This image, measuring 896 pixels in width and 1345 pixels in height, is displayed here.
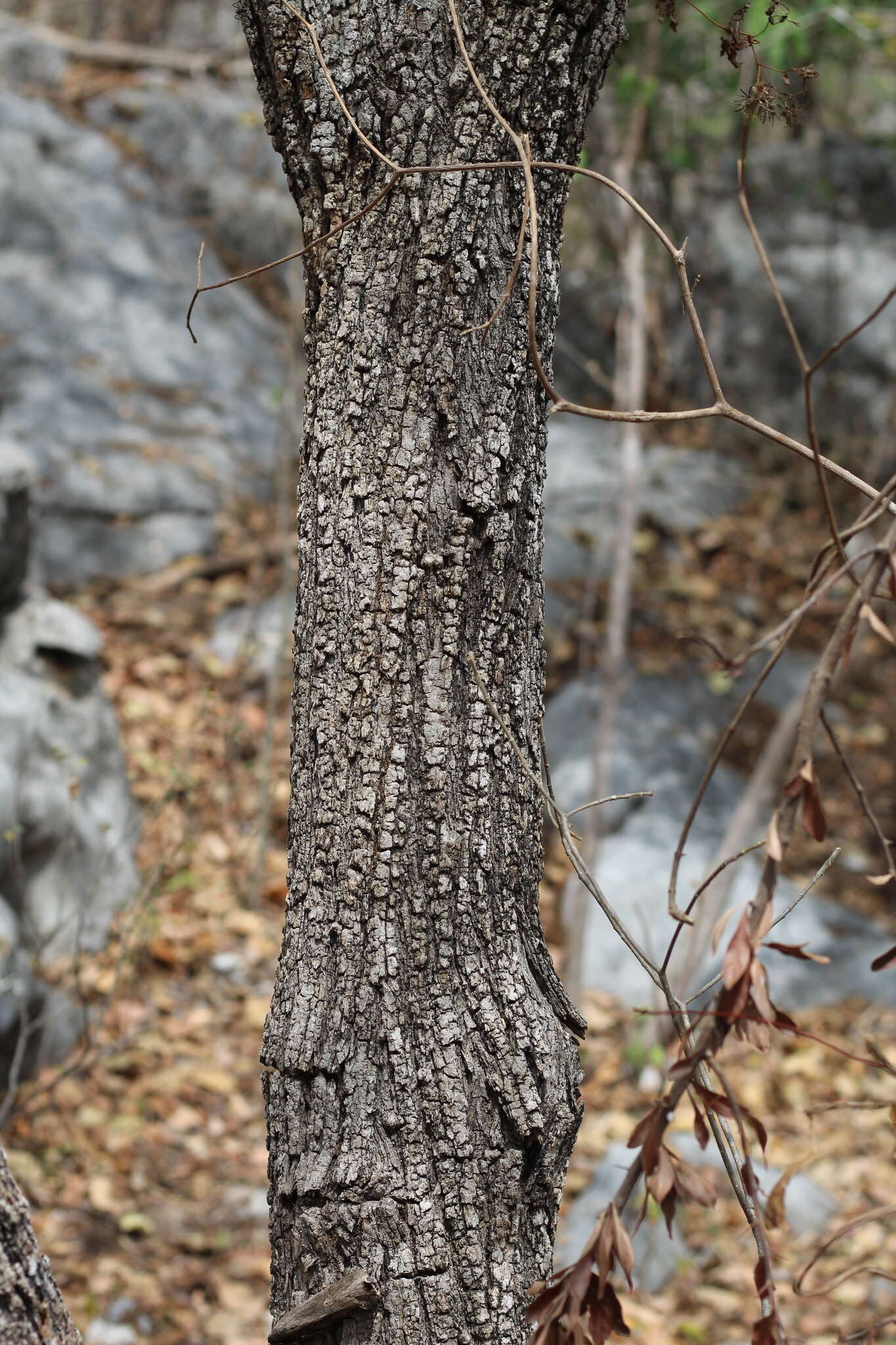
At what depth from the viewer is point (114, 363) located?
6633 millimetres

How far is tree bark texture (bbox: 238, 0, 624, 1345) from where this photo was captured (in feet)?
4.13

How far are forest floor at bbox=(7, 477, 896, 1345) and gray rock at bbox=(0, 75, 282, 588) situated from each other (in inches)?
13.6

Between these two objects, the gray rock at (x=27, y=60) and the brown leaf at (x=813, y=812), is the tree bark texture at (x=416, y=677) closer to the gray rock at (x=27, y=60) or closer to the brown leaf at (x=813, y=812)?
the brown leaf at (x=813, y=812)

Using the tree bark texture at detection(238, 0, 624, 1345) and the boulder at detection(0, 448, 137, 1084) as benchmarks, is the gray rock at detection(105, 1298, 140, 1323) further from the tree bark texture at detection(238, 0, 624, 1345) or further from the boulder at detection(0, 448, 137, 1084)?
the tree bark texture at detection(238, 0, 624, 1345)

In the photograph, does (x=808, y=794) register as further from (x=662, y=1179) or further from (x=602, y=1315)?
(x=602, y=1315)

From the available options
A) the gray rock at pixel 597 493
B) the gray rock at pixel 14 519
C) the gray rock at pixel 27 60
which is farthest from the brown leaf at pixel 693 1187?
the gray rock at pixel 27 60

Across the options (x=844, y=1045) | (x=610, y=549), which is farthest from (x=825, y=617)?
(x=844, y=1045)

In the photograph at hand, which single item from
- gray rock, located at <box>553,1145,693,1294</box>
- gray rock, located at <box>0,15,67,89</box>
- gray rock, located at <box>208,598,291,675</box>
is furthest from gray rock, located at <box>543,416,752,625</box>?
gray rock, located at <box>0,15,67,89</box>

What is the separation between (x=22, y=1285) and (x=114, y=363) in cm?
629

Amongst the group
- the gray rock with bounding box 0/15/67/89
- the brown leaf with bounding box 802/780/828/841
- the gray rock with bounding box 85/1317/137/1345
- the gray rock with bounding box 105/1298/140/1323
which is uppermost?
the gray rock with bounding box 0/15/67/89

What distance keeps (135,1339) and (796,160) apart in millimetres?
8704

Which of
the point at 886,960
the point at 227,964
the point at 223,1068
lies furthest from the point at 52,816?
the point at 886,960

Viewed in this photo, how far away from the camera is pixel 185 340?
271 inches

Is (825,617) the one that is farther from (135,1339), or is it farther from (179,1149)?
(135,1339)
